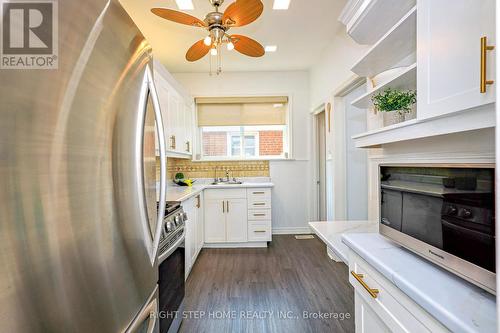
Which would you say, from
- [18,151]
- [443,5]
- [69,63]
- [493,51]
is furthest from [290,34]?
[18,151]

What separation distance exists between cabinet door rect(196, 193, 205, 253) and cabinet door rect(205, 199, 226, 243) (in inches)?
3.8

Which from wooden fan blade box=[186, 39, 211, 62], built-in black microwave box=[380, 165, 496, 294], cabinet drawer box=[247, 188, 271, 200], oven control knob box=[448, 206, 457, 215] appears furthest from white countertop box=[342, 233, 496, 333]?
cabinet drawer box=[247, 188, 271, 200]

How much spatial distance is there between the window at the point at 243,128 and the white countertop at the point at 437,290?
3.23 m

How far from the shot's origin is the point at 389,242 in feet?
3.73

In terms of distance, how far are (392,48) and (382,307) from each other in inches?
50.6

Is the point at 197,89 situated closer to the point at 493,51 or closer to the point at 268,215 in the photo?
the point at 268,215

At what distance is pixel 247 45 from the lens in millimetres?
2215

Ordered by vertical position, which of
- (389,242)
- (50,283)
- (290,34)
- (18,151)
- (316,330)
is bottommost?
(316,330)

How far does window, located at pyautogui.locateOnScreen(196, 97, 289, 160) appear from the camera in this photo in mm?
4059

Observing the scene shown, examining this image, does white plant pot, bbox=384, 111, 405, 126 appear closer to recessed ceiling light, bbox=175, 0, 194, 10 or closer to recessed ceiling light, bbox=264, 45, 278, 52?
recessed ceiling light, bbox=175, 0, 194, 10

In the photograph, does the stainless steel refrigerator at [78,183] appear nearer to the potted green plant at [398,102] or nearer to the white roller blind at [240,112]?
the potted green plant at [398,102]

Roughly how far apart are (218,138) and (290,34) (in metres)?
2.04

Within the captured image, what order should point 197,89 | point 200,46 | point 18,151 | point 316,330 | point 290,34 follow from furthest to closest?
1. point 197,89
2. point 290,34
3. point 200,46
4. point 316,330
5. point 18,151

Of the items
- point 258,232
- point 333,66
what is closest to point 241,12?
point 333,66
